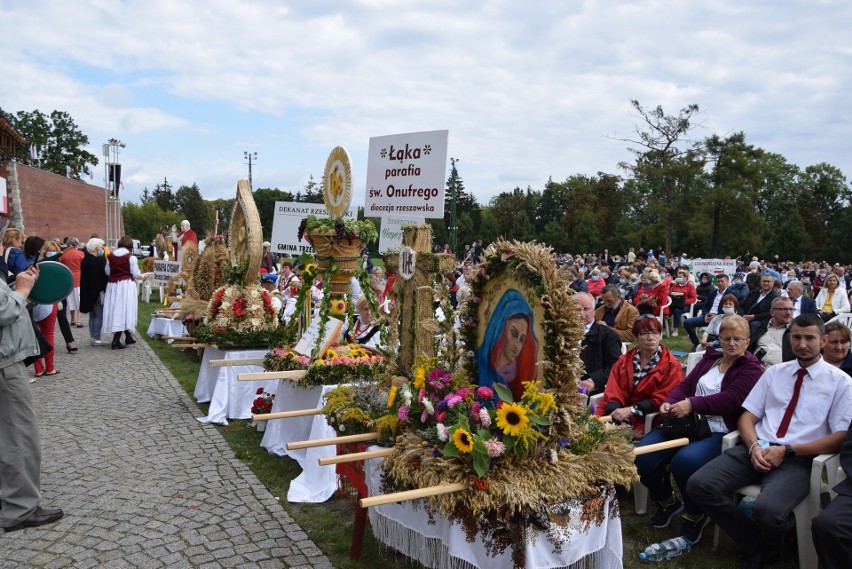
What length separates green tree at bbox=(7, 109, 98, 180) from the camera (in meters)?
60.9

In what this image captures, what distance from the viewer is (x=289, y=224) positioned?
28.8 feet

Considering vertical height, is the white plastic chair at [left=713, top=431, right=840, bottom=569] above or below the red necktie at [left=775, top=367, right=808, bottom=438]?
below

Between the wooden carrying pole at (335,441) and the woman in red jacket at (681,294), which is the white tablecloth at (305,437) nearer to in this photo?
the wooden carrying pole at (335,441)

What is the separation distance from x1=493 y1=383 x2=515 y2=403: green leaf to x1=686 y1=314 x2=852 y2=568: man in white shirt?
5.39 feet

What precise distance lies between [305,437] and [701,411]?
11.6 ft

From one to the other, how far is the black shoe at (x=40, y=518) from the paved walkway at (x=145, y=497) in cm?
5

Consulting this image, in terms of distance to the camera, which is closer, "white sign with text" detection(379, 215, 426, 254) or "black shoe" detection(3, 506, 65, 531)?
"black shoe" detection(3, 506, 65, 531)

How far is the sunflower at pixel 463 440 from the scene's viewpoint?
→ 3.15 metres

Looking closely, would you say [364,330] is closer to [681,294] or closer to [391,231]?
[391,231]

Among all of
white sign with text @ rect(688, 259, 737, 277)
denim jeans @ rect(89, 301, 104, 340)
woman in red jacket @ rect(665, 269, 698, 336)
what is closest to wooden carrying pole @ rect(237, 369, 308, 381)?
denim jeans @ rect(89, 301, 104, 340)

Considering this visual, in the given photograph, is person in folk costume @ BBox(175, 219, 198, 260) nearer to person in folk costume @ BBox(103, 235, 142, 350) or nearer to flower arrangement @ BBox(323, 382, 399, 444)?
person in folk costume @ BBox(103, 235, 142, 350)

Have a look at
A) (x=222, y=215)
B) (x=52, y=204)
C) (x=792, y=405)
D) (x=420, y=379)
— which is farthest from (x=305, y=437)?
(x=222, y=215)

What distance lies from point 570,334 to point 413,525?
56.6 inches

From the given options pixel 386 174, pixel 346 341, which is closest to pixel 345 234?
pixel 386 174
